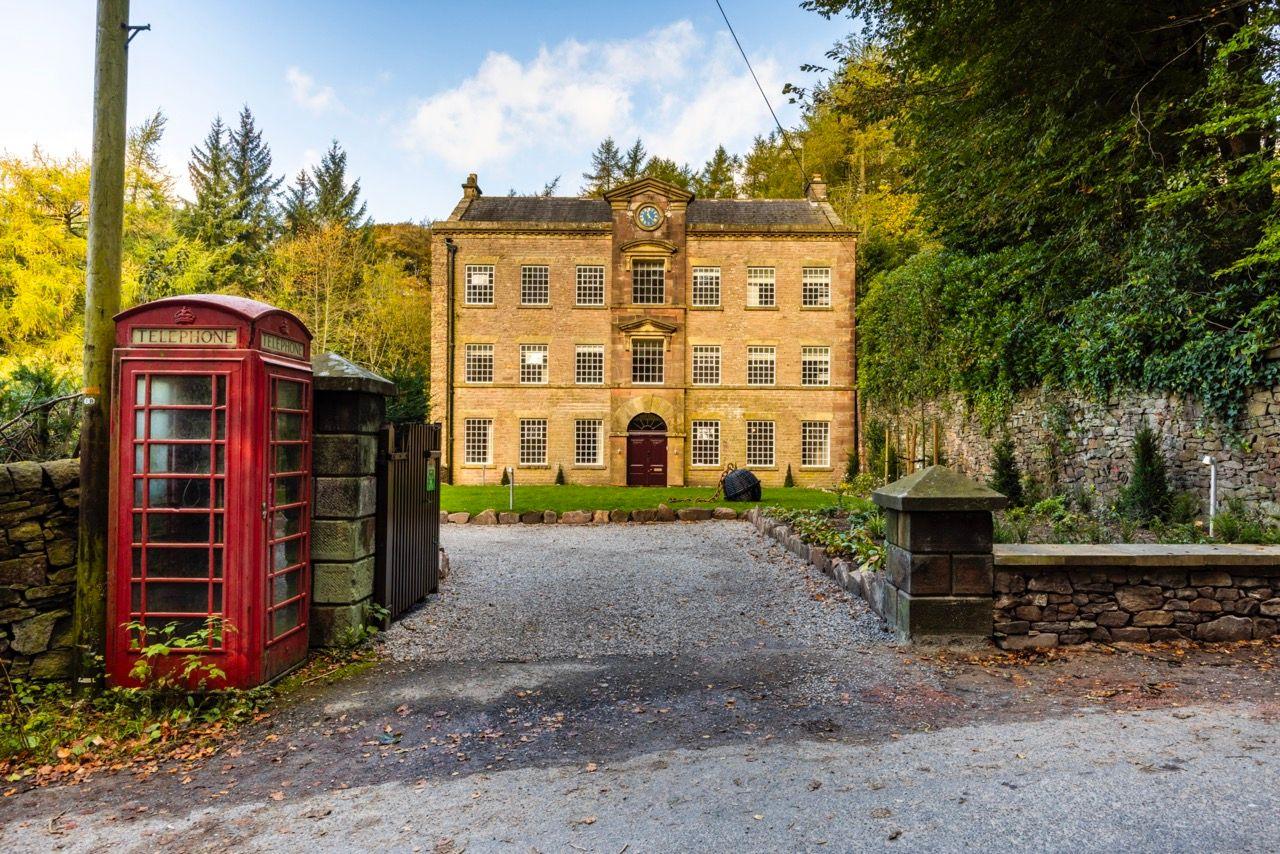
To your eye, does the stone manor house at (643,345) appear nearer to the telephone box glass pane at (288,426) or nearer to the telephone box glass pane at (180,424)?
the telephone box glass pane at (288,426)

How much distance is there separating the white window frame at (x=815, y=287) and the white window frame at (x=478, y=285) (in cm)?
1215

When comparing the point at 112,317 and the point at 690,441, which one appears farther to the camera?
the point at 690,441

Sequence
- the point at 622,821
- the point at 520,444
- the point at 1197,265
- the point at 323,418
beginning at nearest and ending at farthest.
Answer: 1. the point at 622,821
2. the point at 323,418
3. the point at 1197,265
4. the point at 520,444

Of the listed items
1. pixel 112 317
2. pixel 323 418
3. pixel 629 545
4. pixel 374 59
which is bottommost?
pixel 629 545

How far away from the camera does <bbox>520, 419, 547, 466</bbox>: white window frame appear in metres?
25.6

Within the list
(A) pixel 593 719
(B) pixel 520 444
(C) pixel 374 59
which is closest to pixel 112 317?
(A) pixel 593 719

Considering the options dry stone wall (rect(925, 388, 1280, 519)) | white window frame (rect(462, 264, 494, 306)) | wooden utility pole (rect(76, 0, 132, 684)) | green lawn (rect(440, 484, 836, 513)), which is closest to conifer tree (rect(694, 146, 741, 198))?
white window frame (rect(462, 264, 494, 306))

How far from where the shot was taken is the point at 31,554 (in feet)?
14.7

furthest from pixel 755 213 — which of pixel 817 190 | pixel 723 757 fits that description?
pixel 723 757

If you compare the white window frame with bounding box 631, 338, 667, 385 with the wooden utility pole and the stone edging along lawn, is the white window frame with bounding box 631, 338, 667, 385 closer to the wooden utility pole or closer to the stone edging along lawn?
the stone edging along lawn

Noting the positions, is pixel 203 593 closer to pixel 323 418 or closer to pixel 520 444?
pixel 323 418

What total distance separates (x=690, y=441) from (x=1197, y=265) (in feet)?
57.5

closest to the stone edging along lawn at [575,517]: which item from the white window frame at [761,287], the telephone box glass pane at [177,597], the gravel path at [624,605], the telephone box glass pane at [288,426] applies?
the gravel path at [624,605]

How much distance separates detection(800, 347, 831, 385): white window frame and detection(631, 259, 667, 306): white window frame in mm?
5962
